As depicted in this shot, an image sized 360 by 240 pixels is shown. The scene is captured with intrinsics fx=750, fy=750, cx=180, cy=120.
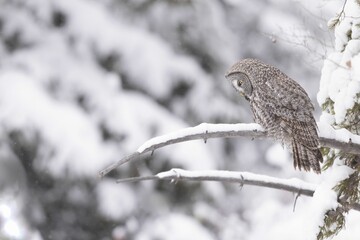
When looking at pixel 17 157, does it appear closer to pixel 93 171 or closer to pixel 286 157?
pixel 93 171

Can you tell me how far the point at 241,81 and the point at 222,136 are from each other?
4.83 ft

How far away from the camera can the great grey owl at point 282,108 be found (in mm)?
4043

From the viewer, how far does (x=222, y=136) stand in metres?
3.30

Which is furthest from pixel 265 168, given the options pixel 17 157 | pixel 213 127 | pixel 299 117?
pixel 213 127

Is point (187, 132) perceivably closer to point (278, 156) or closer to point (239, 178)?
point (239, 178)

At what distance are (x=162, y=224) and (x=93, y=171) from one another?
42.9 inches

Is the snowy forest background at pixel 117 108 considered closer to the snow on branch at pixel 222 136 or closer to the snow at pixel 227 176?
the snow at pixel 227 176

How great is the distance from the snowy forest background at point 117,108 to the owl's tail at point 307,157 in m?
2.26

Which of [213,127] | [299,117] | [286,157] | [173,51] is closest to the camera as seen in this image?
[213,127]

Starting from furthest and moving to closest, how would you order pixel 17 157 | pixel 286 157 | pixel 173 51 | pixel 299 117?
1. pixel 286 157
2. pixel 173 51
3. pixel 17 157
4. pixel 299 117

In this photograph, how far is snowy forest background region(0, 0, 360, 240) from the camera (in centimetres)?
689

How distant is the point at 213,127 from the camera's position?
3.28m

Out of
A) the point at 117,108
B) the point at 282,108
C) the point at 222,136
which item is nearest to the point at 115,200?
the point at 117,108

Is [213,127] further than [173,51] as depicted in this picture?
No
